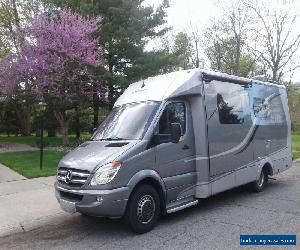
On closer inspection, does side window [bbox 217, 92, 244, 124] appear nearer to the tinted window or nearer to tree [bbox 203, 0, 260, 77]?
the tinted window

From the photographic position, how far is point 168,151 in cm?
746

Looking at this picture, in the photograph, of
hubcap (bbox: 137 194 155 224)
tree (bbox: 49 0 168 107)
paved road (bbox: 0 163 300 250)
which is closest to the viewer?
paved road (bbox: 0 163 300 250)

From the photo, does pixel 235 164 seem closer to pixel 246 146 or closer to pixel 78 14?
pixel 246 146

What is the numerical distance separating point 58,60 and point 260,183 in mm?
11112

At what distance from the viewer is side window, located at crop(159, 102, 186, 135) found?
7511mm

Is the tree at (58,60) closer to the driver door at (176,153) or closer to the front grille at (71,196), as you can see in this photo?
the driver door at (176,153)

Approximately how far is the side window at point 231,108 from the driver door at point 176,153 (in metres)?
1.07

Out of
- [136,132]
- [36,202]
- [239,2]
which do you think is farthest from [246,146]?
[239,2]

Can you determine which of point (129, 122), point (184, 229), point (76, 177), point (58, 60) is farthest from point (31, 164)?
point (184, 229)

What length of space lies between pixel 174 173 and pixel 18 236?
2.96 meters

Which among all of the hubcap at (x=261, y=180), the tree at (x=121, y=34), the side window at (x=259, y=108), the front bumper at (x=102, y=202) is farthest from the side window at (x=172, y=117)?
the tree at (x=121, y=34)

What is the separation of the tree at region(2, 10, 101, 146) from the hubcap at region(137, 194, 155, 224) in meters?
12.2

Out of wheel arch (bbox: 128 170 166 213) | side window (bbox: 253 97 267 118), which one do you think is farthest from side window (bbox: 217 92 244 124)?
wheel arch (bbox: 128 170 166 213)

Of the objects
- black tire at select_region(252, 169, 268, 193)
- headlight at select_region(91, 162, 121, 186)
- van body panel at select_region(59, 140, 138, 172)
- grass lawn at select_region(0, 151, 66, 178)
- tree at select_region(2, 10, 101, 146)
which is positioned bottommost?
black tire at select_region(252, 169, 268, 193)
